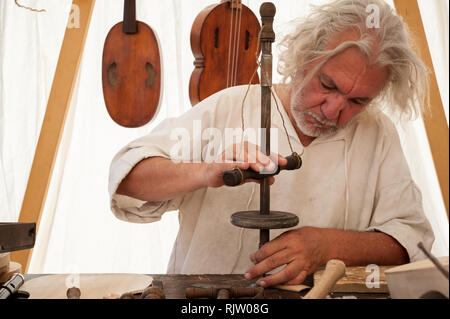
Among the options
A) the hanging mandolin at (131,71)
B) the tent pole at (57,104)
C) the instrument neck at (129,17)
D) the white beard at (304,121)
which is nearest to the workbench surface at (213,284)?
the white beard at (304,121)

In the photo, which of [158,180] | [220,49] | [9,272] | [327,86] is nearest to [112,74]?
[220,49]

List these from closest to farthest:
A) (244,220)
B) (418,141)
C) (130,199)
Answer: (244,220) → (130,199) → (418,141)

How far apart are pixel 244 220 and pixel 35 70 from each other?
1.66 meters

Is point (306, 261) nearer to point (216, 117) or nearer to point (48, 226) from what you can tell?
point (216, 117)

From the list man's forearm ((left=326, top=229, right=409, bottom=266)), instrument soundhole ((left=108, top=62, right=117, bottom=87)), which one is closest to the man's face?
man's forearm ((left=326, top=229, right=409, bottom=266))

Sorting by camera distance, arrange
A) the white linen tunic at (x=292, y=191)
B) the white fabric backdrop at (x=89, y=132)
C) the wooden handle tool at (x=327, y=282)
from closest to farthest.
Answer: the wooden handle tool at (x=327, y=282)
the white linen tunic at (x=292, y=191)
the white fabric backdrop at (x=89, y=132)

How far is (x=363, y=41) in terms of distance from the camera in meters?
1.35

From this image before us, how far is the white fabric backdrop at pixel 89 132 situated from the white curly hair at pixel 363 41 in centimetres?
79

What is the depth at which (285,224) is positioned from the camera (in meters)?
0.95

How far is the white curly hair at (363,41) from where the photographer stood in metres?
1.38

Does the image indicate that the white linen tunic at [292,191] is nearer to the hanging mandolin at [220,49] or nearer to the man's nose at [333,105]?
the man's nose at [333,105]

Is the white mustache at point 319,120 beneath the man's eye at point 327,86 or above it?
beneath

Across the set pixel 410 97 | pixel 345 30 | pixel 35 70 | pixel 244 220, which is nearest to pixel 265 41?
pixel 244 220

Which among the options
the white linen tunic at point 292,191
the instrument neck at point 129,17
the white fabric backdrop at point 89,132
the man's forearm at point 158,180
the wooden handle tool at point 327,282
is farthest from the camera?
the white fabric backdrop at point 89,132
